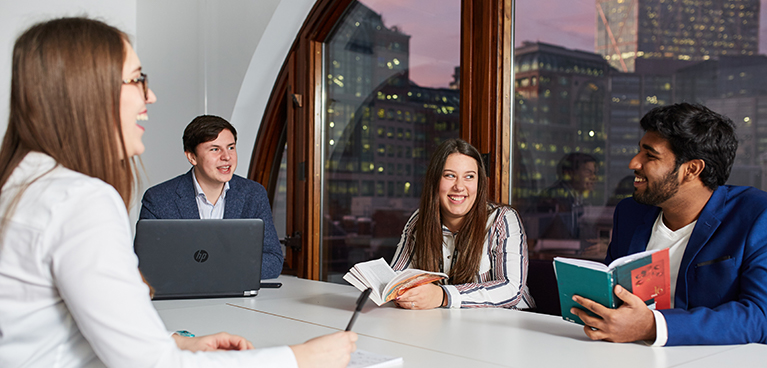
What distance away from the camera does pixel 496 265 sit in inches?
88.4

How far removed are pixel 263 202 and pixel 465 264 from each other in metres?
1.27

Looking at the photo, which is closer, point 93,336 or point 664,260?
point 93,336

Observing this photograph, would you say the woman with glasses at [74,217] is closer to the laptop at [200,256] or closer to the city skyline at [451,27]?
the laptop at [200,256]

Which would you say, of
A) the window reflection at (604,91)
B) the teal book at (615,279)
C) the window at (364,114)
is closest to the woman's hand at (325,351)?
the teal book at (615,279)

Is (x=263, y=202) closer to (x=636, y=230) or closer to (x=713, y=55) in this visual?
(x=636, y=230)

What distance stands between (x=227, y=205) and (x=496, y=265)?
4.78 ft

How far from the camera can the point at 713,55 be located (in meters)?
2.36

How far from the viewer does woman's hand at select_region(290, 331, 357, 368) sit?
3.49 feet

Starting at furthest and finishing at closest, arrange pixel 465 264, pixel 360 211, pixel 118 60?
pixel 360 211 → pixel 465 264 → pixel 118 60

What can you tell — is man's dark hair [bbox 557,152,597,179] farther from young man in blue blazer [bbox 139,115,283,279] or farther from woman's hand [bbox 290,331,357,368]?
woman's hand [bbox 290,331,357,368]

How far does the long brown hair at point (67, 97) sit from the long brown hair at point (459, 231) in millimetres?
1547

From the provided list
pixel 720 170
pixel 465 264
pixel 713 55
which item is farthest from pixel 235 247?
pixel 713 55

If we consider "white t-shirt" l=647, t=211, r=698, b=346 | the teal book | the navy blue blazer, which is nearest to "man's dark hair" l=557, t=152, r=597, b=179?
"white t-shirt" l=647, t=211, r=698, b=346

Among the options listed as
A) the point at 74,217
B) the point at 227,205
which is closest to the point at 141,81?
the point at 74,217
